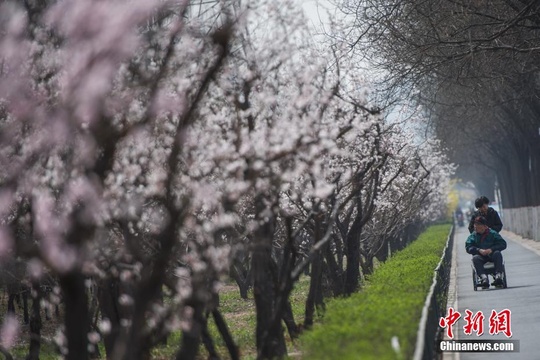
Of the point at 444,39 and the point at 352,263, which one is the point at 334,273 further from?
the point at 444,39

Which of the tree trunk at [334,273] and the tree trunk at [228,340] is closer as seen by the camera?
the tree trunk at [228,340]

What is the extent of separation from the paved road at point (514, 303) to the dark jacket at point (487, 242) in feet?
2.89

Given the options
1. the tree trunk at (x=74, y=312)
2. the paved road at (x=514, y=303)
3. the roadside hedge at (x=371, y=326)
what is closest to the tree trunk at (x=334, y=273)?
the paved road at (x=514, y=303)

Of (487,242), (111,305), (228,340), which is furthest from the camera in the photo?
(487,242)

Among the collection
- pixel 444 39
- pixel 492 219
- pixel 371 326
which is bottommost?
pixel 371 326

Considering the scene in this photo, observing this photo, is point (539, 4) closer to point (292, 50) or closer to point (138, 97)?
point (292, 50)

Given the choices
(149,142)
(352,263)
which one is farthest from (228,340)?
(352,263)

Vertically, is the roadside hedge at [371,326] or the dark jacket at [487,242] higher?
the dark jacket at [487,242]

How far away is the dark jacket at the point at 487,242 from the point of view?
23.9 m

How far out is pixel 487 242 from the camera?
23969mm

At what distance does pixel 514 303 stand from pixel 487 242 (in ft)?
9.82

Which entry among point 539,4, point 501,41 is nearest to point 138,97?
point 539,4

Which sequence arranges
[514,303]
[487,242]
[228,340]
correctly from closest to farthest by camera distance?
[228,340]
[514,303]
[487,242]

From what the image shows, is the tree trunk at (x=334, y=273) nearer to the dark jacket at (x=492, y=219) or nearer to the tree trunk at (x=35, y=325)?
the dark jacket at (x=492, y=219)
